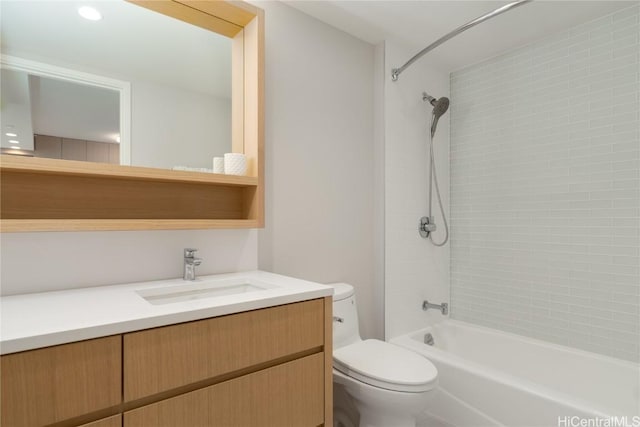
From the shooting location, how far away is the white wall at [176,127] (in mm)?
1353

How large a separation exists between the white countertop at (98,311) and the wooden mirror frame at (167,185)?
0.73 feet

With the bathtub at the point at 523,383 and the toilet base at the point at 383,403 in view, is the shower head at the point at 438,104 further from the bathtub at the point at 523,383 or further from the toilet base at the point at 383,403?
the toilet base at the point at 383,403

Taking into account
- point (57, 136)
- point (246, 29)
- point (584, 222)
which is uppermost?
point (246, 29)

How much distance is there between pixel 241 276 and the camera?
149 cm

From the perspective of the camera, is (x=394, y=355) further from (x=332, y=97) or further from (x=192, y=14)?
(x=192, y=14)

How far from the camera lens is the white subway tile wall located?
186cm

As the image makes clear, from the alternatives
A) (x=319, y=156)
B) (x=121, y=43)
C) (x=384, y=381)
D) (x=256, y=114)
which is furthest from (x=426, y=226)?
(x=121, y=43)

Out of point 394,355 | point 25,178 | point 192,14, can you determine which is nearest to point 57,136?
point 25,178

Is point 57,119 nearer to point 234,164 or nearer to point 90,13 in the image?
point 90,13

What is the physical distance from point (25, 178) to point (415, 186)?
2.01m

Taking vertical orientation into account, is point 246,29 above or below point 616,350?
above

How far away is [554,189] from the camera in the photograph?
211 cm

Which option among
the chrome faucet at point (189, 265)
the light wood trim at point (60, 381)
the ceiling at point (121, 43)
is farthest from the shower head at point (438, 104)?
the light wood trim at point (60, 381)

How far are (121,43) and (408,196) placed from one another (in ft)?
5.71
